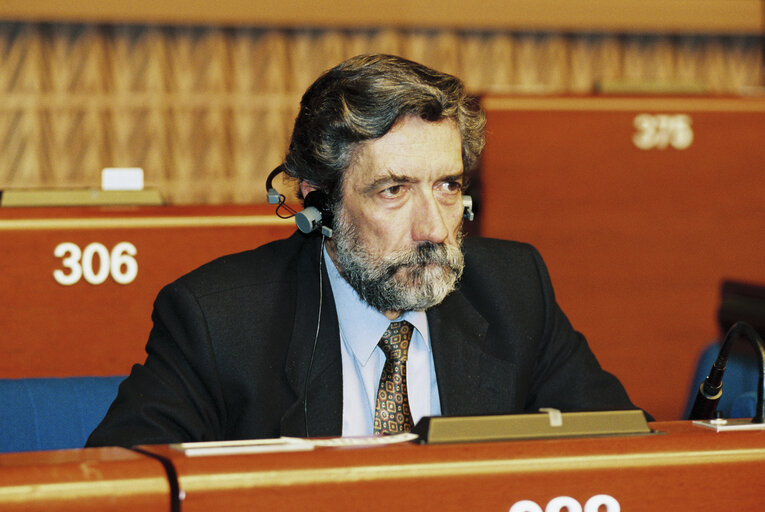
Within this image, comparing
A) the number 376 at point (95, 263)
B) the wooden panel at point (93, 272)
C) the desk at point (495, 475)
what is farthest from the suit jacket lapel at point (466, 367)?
the number 376 at point (95, 263)

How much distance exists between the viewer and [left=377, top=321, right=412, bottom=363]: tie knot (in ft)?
5.57

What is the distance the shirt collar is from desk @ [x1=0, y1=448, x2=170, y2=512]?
87cm

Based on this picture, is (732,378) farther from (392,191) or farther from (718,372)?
(392,191)

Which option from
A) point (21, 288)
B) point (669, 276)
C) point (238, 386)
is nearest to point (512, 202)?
point (669, 276)

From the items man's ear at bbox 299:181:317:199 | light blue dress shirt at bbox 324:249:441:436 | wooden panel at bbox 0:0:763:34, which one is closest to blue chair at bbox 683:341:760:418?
light blue dress shirt at bbox 324:249:441:436

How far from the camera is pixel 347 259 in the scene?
68.5 inches

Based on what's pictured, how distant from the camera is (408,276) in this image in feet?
5.43

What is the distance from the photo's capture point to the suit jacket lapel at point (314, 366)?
5.21 ft

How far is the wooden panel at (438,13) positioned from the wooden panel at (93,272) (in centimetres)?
255

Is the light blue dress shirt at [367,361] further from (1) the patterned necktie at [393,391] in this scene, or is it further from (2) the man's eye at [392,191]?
(2) the man's eye at [392,191]

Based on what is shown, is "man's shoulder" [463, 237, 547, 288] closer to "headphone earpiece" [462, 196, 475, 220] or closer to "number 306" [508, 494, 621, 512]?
"headphone earpiece" [462, 196, 475, 220]

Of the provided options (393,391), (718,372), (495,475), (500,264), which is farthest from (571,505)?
(500,264)

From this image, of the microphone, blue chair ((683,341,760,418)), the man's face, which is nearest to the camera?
the microphone

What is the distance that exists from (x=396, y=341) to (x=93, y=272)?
39.5 inches
